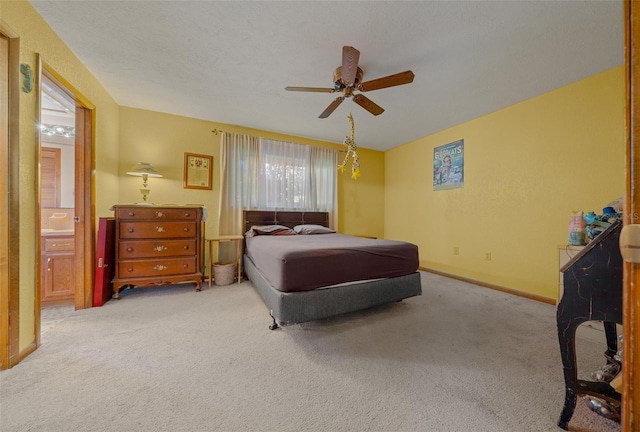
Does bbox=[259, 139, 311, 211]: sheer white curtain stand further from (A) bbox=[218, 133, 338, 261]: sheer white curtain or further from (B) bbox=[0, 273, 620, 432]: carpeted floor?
(B) bbox=[0, 273, 620, 432]: carpeted floor

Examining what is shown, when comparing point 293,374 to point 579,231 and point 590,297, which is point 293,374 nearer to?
point 590,297

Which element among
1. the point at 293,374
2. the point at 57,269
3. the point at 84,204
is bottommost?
the point at 293,374

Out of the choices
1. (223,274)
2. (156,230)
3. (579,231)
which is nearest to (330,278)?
(223,274)

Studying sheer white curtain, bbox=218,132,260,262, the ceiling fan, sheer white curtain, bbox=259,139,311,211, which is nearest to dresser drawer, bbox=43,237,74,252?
sheer white curtain, bbox=218,132,260,262

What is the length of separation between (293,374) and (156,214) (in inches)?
101

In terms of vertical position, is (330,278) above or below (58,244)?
below

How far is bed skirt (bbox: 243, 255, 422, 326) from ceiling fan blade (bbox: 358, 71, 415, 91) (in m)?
1.84

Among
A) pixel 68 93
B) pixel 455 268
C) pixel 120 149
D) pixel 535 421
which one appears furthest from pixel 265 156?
pixel 535 421

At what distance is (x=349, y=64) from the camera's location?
179 centimetres

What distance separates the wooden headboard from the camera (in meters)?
3.83

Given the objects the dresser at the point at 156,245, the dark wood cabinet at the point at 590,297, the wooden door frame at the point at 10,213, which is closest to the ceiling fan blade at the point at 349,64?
the dark wood cabinet at the point at 590,297

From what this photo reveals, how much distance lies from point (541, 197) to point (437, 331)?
228cm

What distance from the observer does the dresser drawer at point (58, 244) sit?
236 cm

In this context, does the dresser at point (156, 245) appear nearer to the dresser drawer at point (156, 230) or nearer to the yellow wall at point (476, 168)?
the dresser drawer at point (156, 230)
